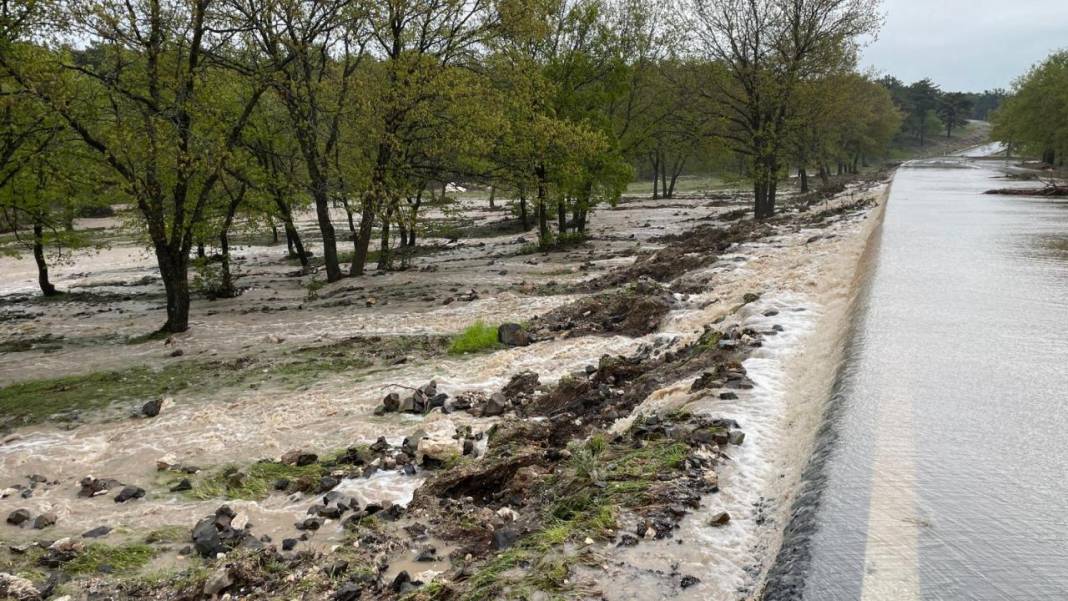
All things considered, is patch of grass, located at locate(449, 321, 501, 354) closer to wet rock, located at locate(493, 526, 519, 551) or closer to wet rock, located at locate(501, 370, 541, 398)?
wet rock, located at locate(501, 370, 541, 398)

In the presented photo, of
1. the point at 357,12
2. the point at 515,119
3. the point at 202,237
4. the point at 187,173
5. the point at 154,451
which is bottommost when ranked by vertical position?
the point at 154,451

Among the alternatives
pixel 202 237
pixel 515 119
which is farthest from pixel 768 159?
pixel 202 237

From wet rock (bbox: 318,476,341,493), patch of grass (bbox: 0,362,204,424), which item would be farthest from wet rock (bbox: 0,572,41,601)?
patch of grass (bbox: 0,362,204,424)

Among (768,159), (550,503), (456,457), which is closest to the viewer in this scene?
(550,503)

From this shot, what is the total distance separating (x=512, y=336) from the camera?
11.6m

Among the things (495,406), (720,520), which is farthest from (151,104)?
(720,520)

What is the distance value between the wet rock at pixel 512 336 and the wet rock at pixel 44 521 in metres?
6.84

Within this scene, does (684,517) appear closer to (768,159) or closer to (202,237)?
(202,237)

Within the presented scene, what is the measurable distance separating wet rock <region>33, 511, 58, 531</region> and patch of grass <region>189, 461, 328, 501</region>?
1106 mm

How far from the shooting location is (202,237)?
20016 mm

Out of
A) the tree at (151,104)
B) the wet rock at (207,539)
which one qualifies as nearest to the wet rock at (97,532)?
the wet rock at (207,539)

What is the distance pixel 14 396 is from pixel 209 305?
356 inches

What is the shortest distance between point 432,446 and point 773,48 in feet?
91.5

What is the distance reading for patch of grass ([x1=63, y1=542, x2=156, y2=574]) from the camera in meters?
5.07
